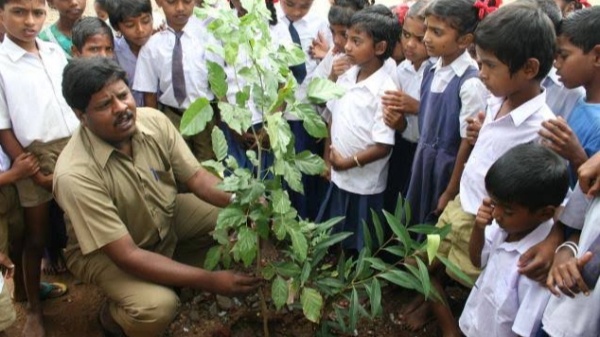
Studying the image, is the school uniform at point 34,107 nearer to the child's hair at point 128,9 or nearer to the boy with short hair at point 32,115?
the boy with short hair at point 32,115

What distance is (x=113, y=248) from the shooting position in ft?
7.68

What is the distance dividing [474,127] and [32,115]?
2.00 metres

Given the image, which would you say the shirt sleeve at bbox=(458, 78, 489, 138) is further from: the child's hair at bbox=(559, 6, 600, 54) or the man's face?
the man's face

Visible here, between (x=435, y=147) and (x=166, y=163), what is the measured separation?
1.27 metres

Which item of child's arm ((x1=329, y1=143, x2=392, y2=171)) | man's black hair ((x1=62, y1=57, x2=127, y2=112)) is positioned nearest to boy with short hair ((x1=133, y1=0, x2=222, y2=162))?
man's black hair ((x1=62, y1=57, x2=127, y2=112))

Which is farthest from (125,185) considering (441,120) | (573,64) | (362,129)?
(573,64)

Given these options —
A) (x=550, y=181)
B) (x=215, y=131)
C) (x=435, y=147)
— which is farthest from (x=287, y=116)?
(x=550, y=181)

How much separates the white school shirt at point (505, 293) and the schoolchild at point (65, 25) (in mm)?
2584

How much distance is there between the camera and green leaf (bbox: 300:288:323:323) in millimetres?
2086

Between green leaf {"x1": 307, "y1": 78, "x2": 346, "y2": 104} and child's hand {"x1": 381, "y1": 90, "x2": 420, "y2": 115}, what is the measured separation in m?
0.79

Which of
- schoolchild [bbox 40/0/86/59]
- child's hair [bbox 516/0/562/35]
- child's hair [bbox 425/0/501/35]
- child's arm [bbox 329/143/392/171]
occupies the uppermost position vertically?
child's hair [bbox 516/0/562/35]

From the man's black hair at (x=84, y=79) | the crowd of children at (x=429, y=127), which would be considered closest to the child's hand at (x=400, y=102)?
the crowd of children at (x=429, y=127)

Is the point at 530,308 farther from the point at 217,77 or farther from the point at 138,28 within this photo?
the point at 138,28

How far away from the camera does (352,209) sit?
3.04 meters
